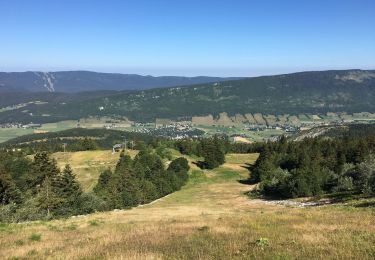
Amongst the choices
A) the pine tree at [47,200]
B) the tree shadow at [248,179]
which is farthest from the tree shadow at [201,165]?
the pine tree at [47,200]

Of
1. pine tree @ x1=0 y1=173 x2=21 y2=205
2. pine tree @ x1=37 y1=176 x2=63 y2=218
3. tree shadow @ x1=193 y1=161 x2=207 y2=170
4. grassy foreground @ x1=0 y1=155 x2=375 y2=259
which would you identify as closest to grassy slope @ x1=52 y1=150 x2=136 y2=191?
tree shadow @ x1=193 y1=161 x2=207 y2=170

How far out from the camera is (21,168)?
118 m

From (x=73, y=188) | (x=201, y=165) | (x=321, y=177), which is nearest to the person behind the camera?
(x=321, y=177)

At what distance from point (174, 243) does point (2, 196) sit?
2585 inches

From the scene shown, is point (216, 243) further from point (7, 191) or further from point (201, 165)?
point (201, 165)

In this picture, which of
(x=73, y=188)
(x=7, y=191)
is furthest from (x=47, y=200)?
(x=73, y=188)

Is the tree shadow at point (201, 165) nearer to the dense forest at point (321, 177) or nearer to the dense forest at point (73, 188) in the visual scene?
the dense forest at point (73, 188)

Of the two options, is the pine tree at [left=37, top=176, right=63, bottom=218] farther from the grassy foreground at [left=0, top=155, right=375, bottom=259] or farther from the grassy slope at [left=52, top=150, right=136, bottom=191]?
the grassy foreground at [left=0, top=155, right=375, bottom=259]

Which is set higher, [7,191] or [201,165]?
[7,191]

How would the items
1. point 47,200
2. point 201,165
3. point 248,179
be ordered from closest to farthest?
point 47,200, point 248,179, point 201,165

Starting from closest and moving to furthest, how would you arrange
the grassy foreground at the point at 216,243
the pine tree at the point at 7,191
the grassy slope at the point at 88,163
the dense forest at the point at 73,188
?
the grassy foreground at the point at 216,243 → the dense forest at the point at 73,188 → the pine tree at the point at 7,191 → the grassy slope at the point at 88,163

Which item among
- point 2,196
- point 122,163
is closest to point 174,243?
point 2,196

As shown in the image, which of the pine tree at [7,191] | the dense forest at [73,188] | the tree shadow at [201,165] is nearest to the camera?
the dense forest at [73,188]

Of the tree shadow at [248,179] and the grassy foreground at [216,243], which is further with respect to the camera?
the tree shadow at [248,179]
